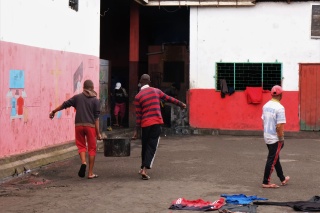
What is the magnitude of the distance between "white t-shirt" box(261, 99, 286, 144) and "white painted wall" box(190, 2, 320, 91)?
1231cm

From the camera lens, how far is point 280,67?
22.6 m

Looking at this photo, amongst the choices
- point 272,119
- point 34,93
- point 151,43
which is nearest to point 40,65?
point 34,93

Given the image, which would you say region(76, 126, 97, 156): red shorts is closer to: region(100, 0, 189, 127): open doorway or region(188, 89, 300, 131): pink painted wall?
region(188, 89, 300, 131): pink painted wall

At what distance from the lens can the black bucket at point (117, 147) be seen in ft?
38.8

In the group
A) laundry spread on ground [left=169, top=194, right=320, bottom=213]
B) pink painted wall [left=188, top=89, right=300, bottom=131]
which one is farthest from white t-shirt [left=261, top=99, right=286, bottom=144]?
pink painted wall [left=188, top=89, right=300, bottom=131]

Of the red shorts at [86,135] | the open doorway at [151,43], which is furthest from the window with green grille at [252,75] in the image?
the red shorts at [86,135]

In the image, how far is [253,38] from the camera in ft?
74.4

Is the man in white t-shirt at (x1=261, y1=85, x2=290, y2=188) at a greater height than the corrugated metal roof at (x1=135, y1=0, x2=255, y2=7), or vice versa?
the corrugated metal roof at (x1=135, y1=0, x2=255, y2=7)

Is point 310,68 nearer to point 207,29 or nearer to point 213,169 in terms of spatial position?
point 207,29

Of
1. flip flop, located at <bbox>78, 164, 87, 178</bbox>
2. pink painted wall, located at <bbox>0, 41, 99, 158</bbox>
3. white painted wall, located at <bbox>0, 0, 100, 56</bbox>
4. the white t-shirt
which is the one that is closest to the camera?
the white t-shirt

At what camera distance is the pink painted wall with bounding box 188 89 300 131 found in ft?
74.2

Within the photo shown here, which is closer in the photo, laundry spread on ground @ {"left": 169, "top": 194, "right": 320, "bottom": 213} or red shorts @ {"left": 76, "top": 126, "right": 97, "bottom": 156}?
laundry spread on ground @ {"left": 169, "top": 194, "right": 320, "bottom": 213}

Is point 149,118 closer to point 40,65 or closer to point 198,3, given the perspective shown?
point 40,65

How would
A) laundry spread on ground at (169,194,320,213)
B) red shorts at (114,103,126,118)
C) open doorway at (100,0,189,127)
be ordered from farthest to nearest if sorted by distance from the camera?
open doorway at (100,0,189,127)
red shorts at (114,103,126,118)
laundry spread on ground at (169,194,320,213)
